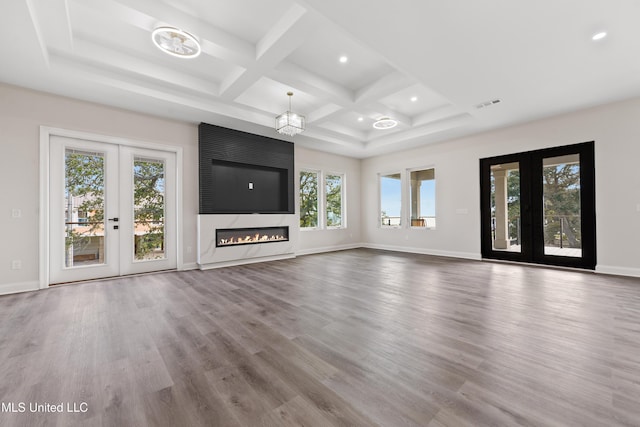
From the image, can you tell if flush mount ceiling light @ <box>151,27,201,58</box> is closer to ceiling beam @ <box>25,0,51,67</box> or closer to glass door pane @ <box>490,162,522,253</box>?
ceiling beam @ <box>25,0,51,67</box>

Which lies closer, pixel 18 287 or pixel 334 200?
pixel 18 287

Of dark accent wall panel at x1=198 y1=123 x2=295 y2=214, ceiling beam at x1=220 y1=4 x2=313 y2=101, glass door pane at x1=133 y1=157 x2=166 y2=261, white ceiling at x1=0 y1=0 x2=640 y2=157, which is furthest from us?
dark accent wall panel at x1=198 y1=123 x2=295 y2=214

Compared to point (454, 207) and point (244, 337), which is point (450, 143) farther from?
point (244, 337)

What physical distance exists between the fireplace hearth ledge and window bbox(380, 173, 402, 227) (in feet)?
9.99

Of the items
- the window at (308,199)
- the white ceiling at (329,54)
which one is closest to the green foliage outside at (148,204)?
the white ceiling at (329,54)

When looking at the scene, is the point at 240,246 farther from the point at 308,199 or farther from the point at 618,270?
the point at 618,270

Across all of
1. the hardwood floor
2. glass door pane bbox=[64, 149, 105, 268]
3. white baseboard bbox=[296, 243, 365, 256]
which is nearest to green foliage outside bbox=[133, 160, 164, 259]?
glass door pane bbox=[64, 149, 105, 268]

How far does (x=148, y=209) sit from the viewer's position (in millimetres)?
4980

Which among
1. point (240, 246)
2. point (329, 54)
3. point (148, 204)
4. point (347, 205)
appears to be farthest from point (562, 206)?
point (148, 204)

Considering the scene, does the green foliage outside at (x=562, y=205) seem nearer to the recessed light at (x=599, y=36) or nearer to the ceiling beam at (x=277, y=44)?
the recessed light at (x=599, y=36)

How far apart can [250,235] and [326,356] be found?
15.2 ft

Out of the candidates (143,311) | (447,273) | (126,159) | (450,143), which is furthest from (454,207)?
(126,159)

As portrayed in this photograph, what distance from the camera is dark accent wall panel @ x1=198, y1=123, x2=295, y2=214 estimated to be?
17.9 feet

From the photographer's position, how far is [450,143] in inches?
266
